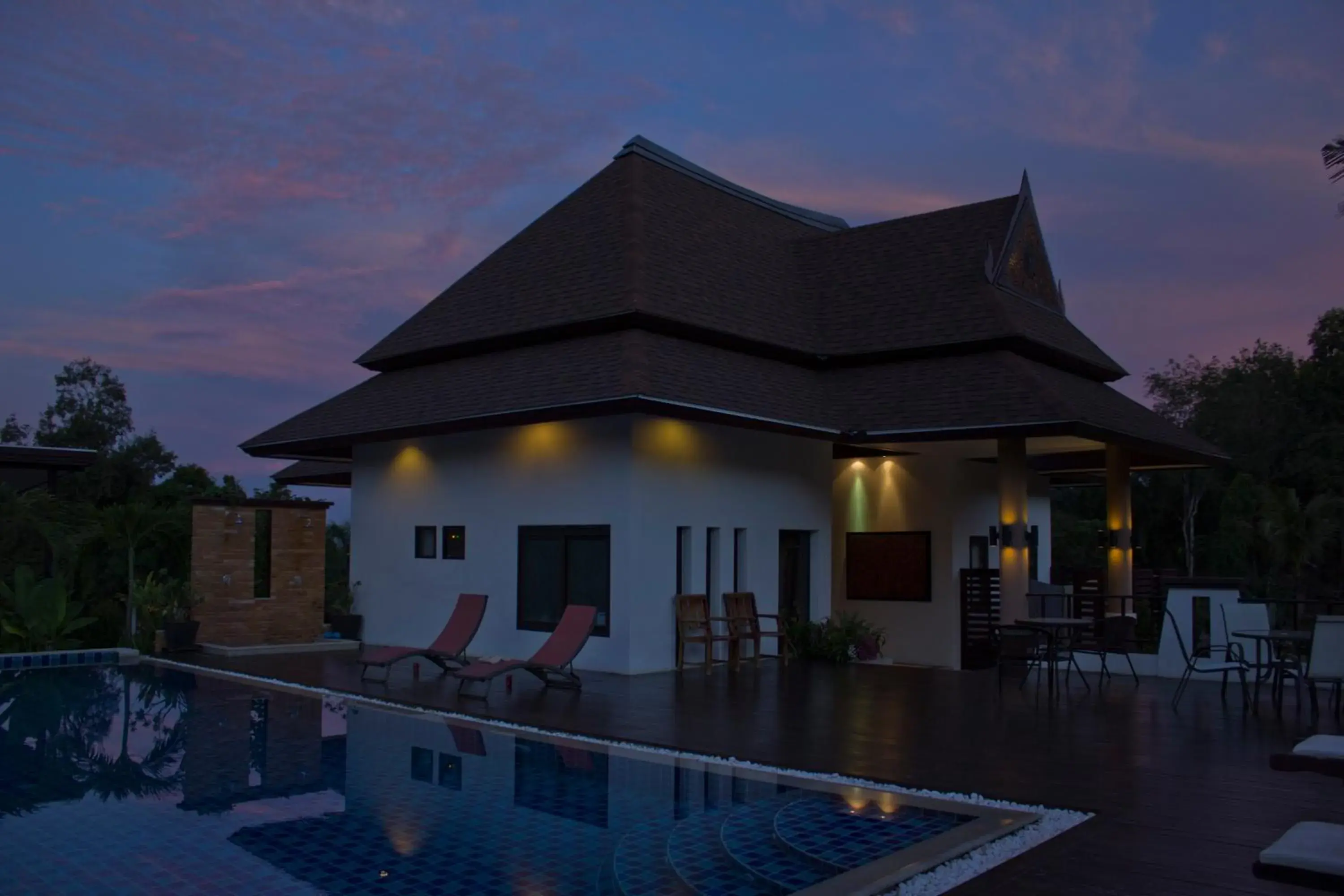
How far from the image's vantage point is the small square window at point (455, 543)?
1681 centimetres

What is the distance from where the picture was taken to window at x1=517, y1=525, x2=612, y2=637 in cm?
1473

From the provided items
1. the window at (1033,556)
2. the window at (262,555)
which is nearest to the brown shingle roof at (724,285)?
the window at (262,555)

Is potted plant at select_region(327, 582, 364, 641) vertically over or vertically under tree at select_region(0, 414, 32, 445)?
under

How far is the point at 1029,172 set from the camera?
21.4 m

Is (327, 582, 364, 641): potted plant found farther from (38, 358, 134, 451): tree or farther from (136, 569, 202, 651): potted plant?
(38, 358, 134, 451): tree

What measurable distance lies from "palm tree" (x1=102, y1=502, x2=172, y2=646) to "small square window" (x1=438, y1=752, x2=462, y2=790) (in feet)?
34.1

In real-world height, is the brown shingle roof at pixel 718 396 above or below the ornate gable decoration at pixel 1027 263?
below

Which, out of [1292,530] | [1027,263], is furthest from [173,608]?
[1292,530]

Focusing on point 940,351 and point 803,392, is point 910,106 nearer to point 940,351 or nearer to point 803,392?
point 940,351

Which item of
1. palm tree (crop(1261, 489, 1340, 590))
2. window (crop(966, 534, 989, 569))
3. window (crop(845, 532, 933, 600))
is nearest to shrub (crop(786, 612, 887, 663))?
window (crop(845, 532, 933, 600))

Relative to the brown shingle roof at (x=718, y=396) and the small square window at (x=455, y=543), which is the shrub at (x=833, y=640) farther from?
the small square window at (x=455, y=543)

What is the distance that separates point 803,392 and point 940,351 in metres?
2.44

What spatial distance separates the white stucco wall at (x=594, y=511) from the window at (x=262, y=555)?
2087 millimetres

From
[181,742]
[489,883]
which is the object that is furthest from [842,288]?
[489,883]
